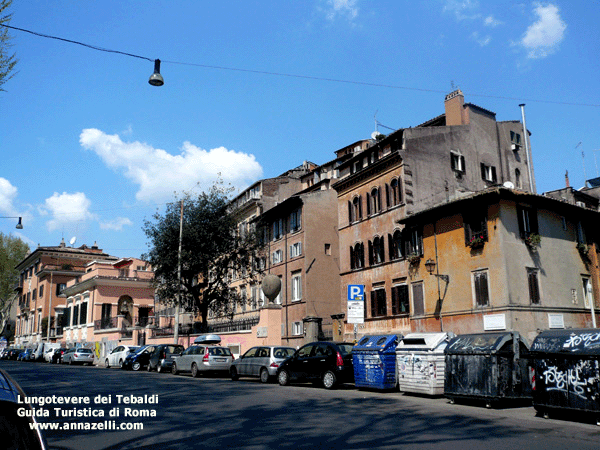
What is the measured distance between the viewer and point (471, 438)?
28.9 ft

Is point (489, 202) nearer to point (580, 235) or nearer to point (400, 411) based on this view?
point (580, 235)

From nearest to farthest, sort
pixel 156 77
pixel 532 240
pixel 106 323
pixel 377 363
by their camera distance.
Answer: pixel 156 77, pixel 377 363, pixel 532 240, pixel 106 323

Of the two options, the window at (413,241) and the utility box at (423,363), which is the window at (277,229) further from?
the utility box at (423,363)

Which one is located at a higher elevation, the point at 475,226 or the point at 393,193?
the point at 393,193

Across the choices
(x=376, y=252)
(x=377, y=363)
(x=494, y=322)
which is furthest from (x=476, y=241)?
(x=377, y=363)

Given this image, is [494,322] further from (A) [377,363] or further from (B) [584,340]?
(B) [584,340]

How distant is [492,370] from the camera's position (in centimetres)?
1327

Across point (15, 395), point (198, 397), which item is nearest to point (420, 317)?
point (198, 397)

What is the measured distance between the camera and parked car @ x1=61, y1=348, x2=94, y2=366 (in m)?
42.6

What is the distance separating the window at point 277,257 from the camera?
4055 cm

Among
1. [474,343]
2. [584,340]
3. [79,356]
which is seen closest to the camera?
[584,340]

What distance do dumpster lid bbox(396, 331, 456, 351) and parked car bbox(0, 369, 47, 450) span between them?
44.7 ft

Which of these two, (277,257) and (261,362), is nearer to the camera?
(261,362)

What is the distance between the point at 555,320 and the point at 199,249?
23.2 m
